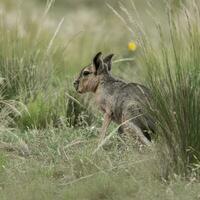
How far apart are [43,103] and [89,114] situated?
0.61 meters

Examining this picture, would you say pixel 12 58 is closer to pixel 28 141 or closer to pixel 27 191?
pixel 28 141

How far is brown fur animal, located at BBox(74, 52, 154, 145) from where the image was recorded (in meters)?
8.98

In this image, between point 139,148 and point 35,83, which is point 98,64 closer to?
point 35,83

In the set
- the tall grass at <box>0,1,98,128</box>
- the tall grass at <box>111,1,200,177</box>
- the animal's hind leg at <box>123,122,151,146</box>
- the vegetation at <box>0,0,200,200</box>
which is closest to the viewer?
the vegetation at <box>0,0,200,200</box>

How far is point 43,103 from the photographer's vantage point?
10695 mm

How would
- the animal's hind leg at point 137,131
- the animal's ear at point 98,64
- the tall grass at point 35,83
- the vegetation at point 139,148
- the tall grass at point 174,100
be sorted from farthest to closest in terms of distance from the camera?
the tall grass at point 35,83
the animal's ear at point 98,64
the animal's hind leg at point 137,131
the tall grass at point 174,100
the vegetation at point 139,148

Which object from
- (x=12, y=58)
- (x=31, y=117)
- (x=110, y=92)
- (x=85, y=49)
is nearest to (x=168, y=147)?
(x=110, y=92)

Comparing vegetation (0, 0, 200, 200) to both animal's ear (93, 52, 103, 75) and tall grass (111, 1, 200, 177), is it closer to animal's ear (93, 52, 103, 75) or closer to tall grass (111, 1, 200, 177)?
tall grass (111, 1, 200, 177)

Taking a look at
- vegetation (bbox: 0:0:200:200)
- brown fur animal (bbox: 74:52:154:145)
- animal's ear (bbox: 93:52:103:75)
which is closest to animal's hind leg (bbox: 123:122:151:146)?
brown fur animal (bbox: 74:52:154:145)

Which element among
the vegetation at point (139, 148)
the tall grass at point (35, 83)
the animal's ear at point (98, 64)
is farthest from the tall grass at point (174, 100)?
the tall grass at point (35, 83)

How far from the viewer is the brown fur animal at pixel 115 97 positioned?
29.5ft

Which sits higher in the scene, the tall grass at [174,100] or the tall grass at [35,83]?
the tall grass at [174,100]

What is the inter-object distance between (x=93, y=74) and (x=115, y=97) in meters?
0.56

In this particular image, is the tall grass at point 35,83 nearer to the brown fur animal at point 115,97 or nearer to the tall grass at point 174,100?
the brown fur animal at point 115,97
